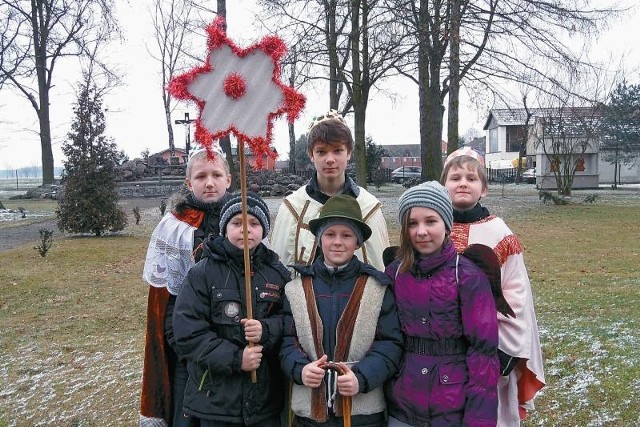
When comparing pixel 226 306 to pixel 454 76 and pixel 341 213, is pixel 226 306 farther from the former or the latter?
pixel 454 76

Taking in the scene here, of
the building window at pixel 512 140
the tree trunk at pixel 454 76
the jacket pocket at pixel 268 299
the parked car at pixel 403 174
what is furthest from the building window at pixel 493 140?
the jacket pocket at pixel 268 299

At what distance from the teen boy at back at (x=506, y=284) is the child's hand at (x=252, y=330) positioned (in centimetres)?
96

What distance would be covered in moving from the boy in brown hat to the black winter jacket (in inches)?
5.9

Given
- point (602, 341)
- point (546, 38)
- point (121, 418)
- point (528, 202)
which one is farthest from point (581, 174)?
point (121, 418)

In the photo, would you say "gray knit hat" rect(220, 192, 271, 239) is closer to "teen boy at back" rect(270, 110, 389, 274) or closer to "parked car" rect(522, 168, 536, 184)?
"teen boy at back" rect(270, 110, 389, 274)

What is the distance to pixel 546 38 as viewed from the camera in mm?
14852

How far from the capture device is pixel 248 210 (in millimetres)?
2840

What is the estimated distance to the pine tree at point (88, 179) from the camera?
1540 cm

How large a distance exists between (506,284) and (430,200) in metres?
0.55

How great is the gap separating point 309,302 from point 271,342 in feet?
0.83

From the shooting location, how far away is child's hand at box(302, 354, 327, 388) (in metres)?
2.48

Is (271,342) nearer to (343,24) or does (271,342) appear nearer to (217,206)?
(217,206)

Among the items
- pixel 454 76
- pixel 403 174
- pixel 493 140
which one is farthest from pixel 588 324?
pixel 493 140

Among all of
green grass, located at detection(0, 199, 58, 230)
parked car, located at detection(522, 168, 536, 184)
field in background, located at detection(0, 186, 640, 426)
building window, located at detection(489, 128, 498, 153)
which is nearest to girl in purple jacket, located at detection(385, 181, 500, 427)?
field in background, located at detection(0, 186, 640, 426)
